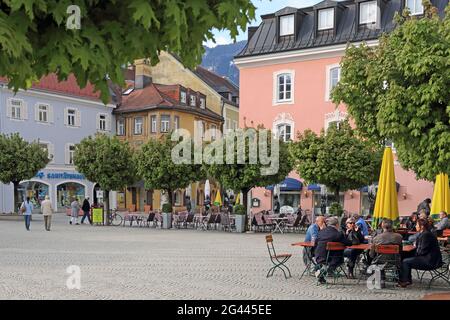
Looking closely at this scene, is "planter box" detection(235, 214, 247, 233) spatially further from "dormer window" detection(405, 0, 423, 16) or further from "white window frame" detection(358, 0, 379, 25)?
"dormer window" detection(405, 0, 423, 16)

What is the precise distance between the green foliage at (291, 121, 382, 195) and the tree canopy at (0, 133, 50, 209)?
54.9ft

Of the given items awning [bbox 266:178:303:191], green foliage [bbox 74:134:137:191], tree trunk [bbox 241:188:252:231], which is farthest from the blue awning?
green foliage [bbox 74:134:137:191]

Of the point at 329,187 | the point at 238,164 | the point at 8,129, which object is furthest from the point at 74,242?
the point at 8,129

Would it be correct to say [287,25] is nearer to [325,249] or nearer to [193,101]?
[193,101]

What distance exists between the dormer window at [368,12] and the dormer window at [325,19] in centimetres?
178

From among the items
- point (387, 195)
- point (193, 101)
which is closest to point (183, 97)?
point (193, 101)

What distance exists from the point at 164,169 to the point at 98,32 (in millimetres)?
24255

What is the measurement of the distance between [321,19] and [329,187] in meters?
13.0

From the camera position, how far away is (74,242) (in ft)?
66.0

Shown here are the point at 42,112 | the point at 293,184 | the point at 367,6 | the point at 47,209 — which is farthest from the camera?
the point at 42,112

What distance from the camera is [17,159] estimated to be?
3228 cm

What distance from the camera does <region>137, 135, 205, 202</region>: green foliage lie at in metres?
27.8

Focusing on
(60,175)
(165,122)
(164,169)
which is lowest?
(60,175)

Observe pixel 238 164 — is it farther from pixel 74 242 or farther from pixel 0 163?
pixel 0 163
